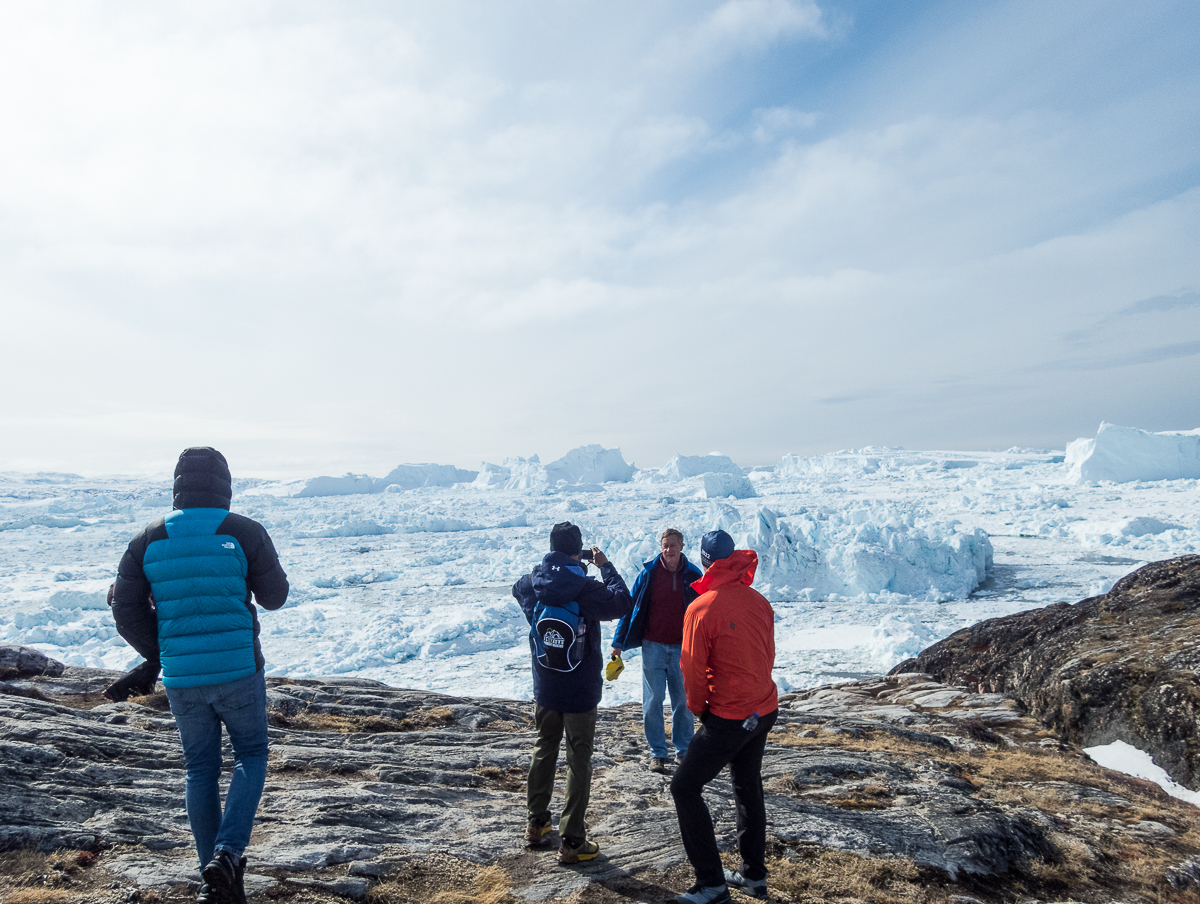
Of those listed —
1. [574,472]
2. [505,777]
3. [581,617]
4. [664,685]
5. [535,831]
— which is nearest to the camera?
[581,617]

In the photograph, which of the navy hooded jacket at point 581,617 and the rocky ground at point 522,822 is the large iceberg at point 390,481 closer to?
the rocky ground at point 522,822

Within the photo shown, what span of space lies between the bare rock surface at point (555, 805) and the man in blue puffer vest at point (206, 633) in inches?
18.2

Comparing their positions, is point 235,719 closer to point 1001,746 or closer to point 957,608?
point 1001,746

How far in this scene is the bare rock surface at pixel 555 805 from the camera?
3.07 metres

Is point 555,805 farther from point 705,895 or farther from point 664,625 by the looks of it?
point 705,895

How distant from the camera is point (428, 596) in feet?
72.9

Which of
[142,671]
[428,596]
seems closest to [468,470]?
[428,596]

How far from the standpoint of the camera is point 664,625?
15.4ft

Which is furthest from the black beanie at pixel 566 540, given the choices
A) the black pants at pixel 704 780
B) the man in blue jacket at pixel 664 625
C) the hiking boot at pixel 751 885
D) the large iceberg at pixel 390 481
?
the large iceberg at pixel 390 481

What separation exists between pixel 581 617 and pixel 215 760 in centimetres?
169

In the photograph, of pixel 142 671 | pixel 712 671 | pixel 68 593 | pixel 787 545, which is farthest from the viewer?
pixel 787 545

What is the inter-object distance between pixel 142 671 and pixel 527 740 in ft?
14.0

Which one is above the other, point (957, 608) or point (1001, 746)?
point (1001, 746)

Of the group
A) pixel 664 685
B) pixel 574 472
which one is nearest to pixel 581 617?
pixel 664 685
